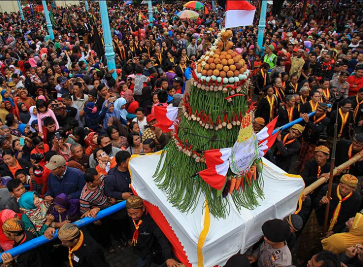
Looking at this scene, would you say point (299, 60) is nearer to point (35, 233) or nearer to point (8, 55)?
point (35, 233)

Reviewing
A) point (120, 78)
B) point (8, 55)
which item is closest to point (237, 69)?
point (120, 78)

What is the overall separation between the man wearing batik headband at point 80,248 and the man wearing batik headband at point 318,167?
3.11 meters

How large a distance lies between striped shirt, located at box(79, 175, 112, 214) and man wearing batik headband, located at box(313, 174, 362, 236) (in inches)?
116

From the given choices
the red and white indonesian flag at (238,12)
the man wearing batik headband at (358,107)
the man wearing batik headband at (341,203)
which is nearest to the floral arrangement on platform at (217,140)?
the red and white indonesian flag at (238,12)

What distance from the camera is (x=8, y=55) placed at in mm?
11281

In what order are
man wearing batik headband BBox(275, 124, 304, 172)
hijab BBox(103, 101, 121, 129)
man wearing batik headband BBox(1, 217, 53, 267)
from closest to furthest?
man wearing batik headband BBox(1, 217, 53, 267) → man wearing batik headband BBox(275, 124, 304, 172) → hijab BBox(103, 101, 121, 129)

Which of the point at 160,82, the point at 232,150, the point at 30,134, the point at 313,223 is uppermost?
the point at 232,150

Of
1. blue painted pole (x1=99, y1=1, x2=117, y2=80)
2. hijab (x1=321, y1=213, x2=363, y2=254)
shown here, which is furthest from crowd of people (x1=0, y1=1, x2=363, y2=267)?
blue painted pole (x1=99, y1=1, x2=117, y2=80)

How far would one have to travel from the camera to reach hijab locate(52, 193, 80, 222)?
11.2 ft

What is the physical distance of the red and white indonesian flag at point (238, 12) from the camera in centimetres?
237

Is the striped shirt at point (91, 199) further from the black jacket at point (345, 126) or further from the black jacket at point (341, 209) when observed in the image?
the black jacket at point (345, 126)

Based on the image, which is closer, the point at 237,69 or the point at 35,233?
the point at 237,69

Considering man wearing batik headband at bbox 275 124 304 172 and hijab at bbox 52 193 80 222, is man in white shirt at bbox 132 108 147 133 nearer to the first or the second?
hijab at bbox 52 193 80 222

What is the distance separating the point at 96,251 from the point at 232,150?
209cm
